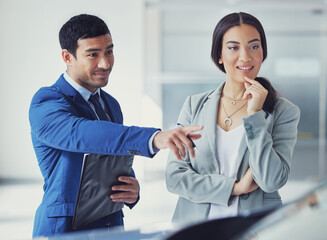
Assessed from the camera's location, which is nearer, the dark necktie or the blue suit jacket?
the blue suit jacket

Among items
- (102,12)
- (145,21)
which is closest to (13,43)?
(102,12)

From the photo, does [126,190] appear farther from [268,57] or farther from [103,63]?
[268,57]

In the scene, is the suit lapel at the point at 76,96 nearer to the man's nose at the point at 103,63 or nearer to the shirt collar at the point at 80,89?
the shirt collar at the point at 80,89

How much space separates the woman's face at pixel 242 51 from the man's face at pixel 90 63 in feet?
1.54

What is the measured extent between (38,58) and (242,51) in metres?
5.51

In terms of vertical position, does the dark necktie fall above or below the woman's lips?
below

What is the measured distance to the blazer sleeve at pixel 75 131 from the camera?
4.97ft

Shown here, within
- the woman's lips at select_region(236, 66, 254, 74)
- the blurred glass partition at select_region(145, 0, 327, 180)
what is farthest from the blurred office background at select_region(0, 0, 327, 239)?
the woman's lips at select_region(236, 66, 254, 74)

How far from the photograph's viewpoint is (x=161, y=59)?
22.1ft

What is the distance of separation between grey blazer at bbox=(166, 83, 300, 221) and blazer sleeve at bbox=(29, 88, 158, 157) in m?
0.35

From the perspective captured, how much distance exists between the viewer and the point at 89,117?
1.75m

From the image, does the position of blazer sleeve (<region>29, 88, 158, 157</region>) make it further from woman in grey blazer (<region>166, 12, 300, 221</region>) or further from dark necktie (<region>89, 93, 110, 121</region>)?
woman in grey blazer (<region>166, 12, 300, 221</region>)

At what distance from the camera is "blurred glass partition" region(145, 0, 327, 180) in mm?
6629

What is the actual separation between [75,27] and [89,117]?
338mm
